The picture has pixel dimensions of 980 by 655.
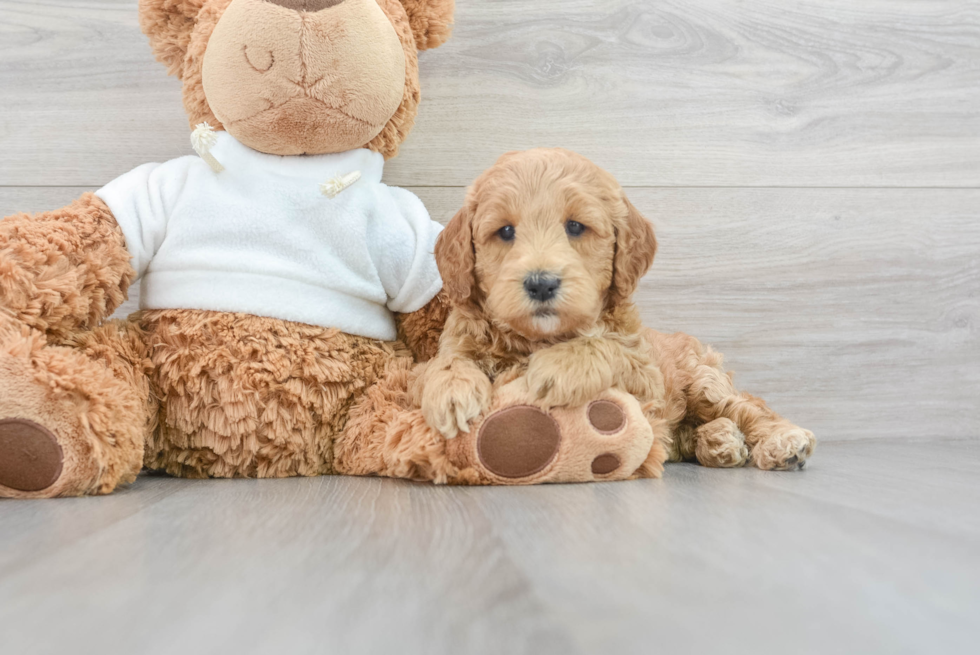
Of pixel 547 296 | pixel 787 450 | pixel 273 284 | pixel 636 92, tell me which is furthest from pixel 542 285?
pixel 636 92

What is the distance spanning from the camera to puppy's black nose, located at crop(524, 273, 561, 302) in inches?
42.1

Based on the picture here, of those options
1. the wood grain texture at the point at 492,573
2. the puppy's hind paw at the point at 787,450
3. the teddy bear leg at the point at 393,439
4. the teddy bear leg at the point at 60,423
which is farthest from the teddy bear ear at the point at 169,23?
the puppy's hind paw at the point at 787,450

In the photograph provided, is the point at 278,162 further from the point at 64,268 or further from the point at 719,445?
the point at 719,445

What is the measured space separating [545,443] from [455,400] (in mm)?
153

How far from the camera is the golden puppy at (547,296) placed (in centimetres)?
110

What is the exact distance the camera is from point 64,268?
1.17 metres

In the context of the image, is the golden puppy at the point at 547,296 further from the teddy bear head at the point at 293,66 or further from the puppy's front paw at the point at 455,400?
the teddy bear head at the point at 293,66

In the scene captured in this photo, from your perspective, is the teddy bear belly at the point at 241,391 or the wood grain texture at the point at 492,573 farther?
the teddy bear belly at the point at 241,391

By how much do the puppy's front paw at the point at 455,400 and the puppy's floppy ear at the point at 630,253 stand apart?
28 centimetres

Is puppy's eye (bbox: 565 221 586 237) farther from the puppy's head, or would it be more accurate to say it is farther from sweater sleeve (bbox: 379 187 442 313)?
sweater sleeve (bbox: 379 187 442 313)

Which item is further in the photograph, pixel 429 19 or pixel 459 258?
pixel 429 19

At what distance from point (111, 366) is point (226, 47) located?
22.1 inches

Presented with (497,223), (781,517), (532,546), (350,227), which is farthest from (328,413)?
(781,517)

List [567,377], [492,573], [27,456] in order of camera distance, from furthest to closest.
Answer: [567,377] < [27,456] < [492,573]
